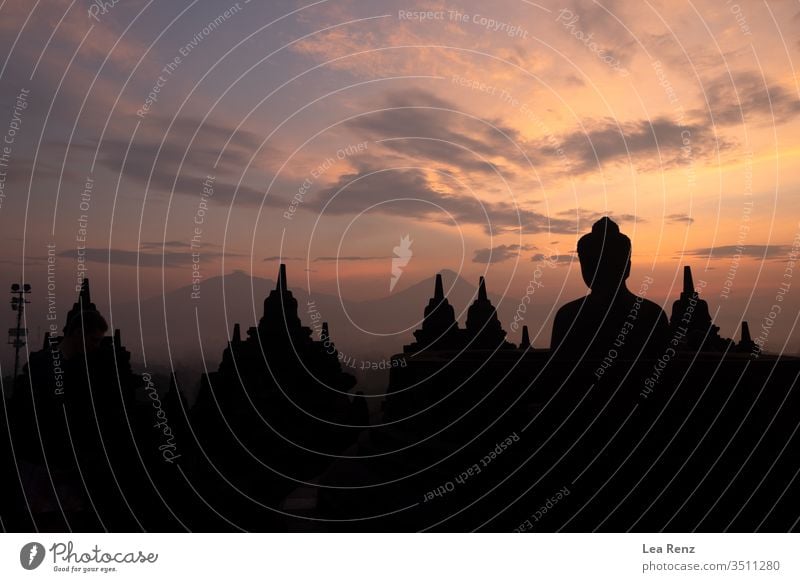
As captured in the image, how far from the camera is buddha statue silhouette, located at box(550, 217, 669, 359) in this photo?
11.8 metres

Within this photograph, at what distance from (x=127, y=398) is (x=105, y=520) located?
92.6 inches

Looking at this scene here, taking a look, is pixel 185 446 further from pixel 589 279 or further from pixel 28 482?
pixel 589 279

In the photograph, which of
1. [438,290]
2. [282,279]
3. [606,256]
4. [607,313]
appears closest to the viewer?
[607,313]

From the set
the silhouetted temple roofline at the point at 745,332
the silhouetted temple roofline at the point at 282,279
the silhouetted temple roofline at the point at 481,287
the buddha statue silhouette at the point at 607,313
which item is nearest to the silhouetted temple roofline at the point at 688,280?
the silhouetted temple roofline at the point at 745,332

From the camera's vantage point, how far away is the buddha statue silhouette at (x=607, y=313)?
38.5 feet

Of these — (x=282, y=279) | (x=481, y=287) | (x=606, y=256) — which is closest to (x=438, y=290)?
(x=481, y=287)

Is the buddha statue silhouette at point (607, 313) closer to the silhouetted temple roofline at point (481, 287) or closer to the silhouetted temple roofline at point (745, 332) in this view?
the silhouetted temple roofline at point (481, 287)

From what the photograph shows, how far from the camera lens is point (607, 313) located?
11906mm

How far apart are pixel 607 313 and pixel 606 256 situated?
1.06 meters

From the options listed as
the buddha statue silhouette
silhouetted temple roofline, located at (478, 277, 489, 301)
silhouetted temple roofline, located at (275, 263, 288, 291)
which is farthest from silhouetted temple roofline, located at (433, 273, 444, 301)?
the buddha statue silhouette

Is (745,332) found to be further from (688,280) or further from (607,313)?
(607,313)

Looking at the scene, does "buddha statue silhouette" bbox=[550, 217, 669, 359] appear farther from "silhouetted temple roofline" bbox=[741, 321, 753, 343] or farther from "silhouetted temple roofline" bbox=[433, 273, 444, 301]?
"silhouetted temple roofline" bbox=[741, 321, 753, 343]

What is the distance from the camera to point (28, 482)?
30.3ft
